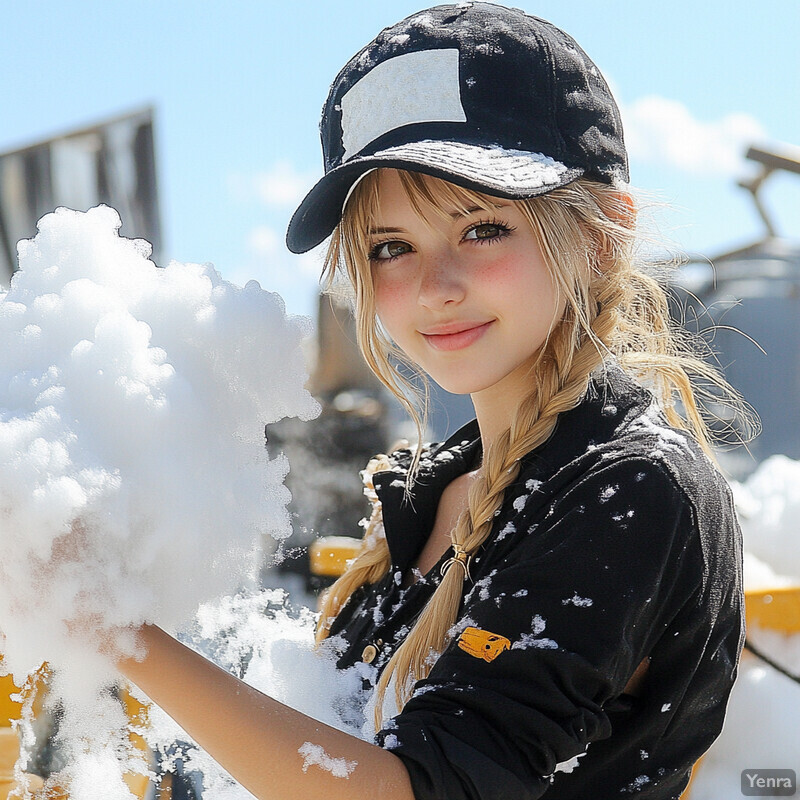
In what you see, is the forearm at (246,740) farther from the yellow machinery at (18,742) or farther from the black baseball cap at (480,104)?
the black baseball cap at (480,104)

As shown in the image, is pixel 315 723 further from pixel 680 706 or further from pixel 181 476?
pixel 680 706

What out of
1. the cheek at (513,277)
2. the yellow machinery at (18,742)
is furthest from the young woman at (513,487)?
the yellow machinery at (18,742)

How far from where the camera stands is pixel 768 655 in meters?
2.15

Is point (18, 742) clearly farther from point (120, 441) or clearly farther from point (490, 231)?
point (490, 231)

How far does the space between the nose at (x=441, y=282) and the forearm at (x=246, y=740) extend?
1.87 ft

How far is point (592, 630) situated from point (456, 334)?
0.47m

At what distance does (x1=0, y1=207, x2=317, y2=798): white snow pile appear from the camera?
0.78 meters

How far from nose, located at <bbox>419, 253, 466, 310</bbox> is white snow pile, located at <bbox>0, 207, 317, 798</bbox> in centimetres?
25

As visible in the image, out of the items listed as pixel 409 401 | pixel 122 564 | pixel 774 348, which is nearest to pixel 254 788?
pixel 122 564

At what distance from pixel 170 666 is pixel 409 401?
0.86 meters

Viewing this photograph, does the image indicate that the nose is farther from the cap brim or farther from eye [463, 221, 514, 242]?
the cap brim
